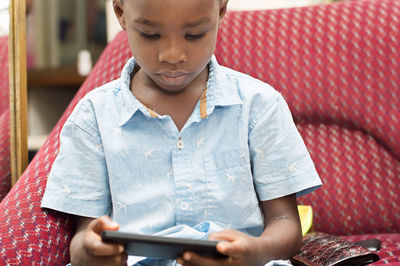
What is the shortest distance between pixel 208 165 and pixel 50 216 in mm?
349

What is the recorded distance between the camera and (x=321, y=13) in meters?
1.77

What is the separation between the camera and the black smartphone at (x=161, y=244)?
2.75 ft

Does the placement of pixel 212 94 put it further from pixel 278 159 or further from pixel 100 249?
pixel 100 249

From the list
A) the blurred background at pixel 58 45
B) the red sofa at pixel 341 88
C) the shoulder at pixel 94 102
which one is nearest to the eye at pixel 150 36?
the shoulder at pixel 94 102

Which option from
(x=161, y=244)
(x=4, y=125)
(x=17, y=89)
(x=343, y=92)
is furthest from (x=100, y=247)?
(x=343, y=92)

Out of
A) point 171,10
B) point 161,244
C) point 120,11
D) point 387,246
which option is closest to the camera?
point 161,244

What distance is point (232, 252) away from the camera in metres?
0.89

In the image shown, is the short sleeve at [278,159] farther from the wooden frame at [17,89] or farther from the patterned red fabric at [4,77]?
the patterned red fabric at [4,77]

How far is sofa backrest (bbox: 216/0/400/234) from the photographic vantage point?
64.9 inches

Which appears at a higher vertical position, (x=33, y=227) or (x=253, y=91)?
(x=253, y=91)

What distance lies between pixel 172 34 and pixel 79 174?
0.36 meters

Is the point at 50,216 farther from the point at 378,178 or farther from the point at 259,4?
the point at 259,4

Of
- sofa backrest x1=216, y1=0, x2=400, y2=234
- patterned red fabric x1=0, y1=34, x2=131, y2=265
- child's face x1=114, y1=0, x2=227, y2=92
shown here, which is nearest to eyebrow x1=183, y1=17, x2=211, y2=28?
child's face x1=114, y1=0, x2=227, y2=92

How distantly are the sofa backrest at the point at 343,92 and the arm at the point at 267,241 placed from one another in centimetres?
55
